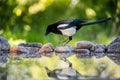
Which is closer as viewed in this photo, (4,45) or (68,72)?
(68,72)

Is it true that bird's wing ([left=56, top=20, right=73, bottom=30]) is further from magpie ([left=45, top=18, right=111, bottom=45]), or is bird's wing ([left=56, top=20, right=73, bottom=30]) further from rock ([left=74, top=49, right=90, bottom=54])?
rock ([left=74, top=49, right=90, bottom=54])

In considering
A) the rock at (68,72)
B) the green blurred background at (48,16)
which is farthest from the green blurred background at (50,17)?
the rock at (68,72)

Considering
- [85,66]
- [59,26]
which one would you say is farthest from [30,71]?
[59,26]

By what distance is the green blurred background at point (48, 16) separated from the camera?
6.88ft

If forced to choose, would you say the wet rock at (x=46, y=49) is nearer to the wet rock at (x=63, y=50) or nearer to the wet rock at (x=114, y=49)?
the wet rock at (x=63, y=50)

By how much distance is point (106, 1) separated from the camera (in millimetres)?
2154

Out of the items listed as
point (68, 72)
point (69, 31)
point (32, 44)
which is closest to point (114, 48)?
point (69, 31)

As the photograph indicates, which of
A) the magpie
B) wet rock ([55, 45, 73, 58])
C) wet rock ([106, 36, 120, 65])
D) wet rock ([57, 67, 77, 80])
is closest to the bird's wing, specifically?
the magpie

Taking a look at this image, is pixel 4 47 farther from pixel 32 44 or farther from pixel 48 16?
pixel 48 16

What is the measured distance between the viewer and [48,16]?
2.11 m

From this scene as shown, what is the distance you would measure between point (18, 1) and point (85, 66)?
2.83 feet

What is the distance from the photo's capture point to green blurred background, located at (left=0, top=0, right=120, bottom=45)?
2.10 m

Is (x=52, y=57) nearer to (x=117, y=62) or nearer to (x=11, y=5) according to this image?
(x=117, y=62)

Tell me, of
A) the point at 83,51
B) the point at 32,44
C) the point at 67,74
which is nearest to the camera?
the point at 67,74
